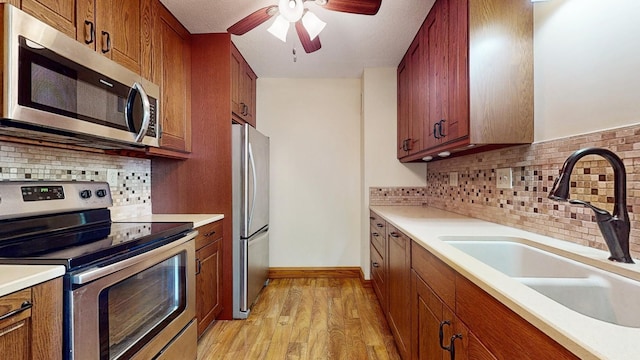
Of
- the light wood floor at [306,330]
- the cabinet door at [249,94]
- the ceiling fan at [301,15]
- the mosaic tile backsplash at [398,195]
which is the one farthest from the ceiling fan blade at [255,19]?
the light wood floor at [306,330]

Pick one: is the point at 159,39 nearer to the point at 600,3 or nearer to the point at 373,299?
the point at 600,3

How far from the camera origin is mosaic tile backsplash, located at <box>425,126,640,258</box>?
1.02 m

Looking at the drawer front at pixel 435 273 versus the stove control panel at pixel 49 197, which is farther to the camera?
the stove control panel at pixel 49 197

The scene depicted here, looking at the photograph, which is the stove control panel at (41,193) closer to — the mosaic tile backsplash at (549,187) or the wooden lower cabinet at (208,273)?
the wooden lower cabinet at (208,273)

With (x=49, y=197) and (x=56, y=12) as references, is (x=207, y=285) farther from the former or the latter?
(x=56, y=12)

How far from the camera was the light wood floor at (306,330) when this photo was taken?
1.96 m

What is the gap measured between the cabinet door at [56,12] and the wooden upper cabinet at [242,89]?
47.9 inches

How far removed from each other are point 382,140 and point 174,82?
6.50ft

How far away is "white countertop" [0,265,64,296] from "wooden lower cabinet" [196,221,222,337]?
3.52ft

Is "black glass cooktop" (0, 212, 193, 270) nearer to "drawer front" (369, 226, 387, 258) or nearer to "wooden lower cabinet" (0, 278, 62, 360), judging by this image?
"wooden lower cabinet" (0, 278, 62, 360)

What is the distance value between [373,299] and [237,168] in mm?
1725

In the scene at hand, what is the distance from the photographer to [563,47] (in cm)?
133

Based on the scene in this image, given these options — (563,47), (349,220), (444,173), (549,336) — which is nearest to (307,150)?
(349,220)

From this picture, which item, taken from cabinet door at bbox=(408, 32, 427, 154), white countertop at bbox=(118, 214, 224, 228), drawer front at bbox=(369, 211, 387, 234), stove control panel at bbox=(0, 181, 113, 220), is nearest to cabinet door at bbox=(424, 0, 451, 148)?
cabinet door at bbox=(408, 32, 427, 154)
